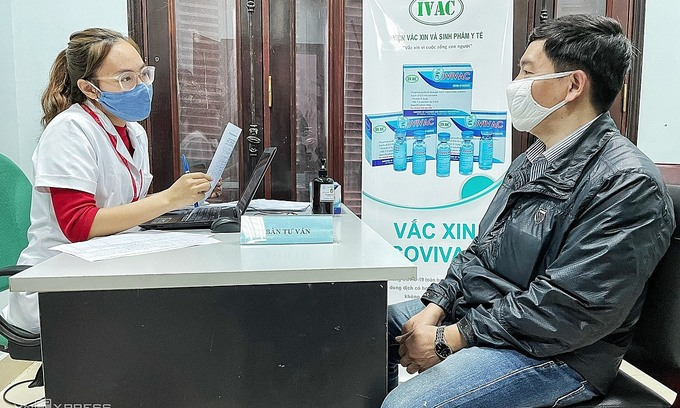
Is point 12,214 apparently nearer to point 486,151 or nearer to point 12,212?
point 12,212

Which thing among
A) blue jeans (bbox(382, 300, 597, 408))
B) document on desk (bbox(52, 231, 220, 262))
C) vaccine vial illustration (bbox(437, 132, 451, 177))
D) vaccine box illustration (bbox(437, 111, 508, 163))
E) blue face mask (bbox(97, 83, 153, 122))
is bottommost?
blue jeans (bbox(382, 300, 597, 408))

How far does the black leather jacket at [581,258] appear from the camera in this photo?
101cm

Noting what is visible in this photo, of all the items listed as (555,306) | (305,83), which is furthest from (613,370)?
(305,83)

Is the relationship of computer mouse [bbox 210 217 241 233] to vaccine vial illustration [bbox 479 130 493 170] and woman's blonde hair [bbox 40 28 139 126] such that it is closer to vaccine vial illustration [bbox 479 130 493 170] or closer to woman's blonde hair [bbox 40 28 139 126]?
woman's blonde hair [bbox 40 28 139 126]

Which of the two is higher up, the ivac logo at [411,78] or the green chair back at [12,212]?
the ivac logo at [411,78]

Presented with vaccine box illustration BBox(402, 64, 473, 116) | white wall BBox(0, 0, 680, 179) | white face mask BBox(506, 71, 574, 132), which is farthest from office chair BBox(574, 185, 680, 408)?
white wall BBox(0, 0, 680, 179)

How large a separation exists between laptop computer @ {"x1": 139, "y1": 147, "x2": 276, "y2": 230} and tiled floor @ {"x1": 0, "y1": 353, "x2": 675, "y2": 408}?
0.93 meters

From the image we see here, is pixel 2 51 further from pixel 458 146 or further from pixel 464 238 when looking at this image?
pixel 464 238

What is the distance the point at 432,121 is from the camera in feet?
7.82

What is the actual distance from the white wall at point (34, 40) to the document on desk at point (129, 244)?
4.07ft

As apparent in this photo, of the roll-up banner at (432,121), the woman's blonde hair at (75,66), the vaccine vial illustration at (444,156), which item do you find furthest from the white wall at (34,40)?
the vaccine vial illustration at (444,156)

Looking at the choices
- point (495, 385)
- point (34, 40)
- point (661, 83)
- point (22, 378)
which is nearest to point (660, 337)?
point (495, 385)

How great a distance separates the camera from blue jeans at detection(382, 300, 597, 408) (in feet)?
3.42

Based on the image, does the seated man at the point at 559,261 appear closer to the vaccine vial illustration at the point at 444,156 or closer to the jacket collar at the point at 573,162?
the jacket collar at the point at 573,162
